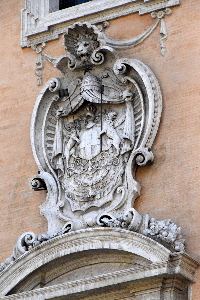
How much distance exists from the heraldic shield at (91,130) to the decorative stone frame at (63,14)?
1.41 feet

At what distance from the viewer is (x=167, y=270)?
1065cm

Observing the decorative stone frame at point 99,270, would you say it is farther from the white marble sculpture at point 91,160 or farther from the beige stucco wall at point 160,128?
the beige stucco wall at point 160,128

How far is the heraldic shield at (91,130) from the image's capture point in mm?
11609

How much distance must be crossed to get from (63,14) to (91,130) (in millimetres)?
1626

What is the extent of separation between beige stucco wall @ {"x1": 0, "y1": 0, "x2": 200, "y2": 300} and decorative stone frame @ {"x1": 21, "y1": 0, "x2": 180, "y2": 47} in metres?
0.11

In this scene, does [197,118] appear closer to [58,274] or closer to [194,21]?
[194,21]

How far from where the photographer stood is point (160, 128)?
1160 centimetres

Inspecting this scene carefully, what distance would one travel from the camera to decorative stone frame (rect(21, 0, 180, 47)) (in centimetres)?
1226

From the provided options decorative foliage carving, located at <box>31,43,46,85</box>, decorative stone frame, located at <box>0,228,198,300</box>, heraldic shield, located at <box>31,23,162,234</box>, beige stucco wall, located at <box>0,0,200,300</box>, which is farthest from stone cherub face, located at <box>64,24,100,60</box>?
decorative stone frame, located at <box>0,228,198,300</box>

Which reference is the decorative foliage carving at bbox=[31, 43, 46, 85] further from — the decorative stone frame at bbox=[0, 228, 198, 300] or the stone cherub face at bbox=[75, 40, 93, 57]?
the decorative stone frame at bbox=[0, 228, 198, 300]

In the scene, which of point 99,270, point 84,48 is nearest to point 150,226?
point 99,270

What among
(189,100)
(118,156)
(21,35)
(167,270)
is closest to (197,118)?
(189,100)

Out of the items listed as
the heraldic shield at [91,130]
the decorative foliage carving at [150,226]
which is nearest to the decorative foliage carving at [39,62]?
the heraldic shield at [91,130]

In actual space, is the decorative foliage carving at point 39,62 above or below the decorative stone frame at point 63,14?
below
